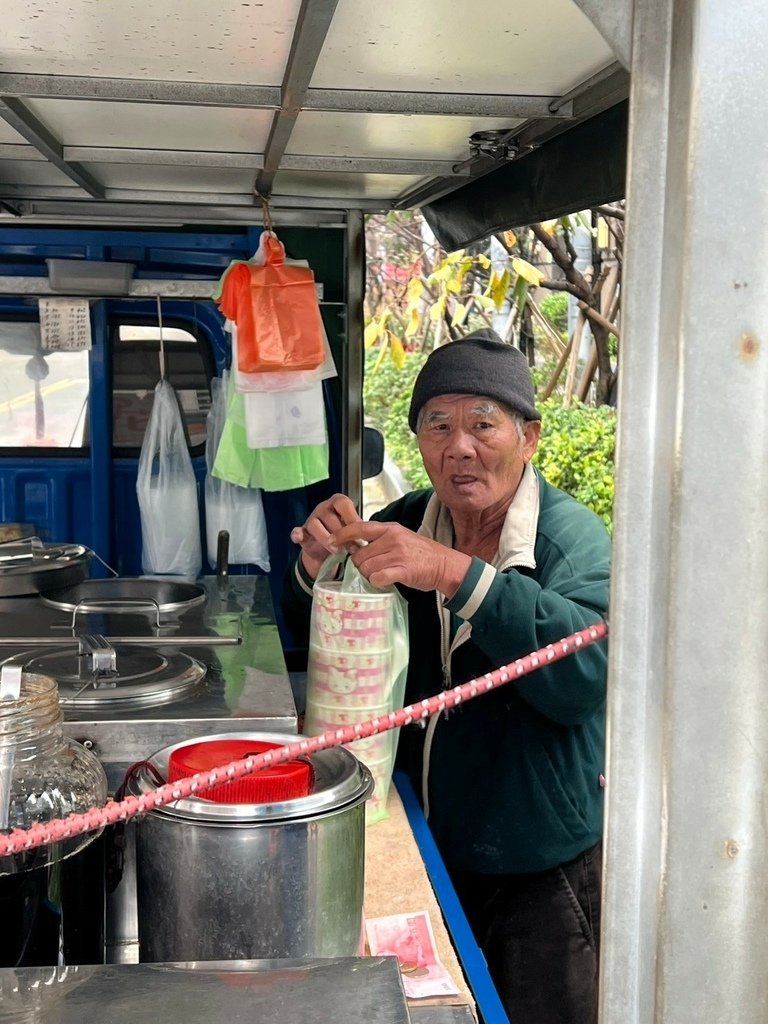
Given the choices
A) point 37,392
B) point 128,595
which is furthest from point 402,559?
point 37,392

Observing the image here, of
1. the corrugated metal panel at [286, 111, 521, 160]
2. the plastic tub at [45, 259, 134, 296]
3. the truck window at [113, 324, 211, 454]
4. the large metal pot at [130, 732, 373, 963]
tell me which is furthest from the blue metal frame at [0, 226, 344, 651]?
the large metal pot at [130, 732, 373, 963]

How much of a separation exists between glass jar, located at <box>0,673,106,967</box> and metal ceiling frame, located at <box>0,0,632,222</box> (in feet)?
3.52

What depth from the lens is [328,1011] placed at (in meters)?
1.08

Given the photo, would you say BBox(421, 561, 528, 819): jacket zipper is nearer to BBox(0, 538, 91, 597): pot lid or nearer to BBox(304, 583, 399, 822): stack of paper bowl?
BBox(304, 583, 399, 822): stack of paper bowl

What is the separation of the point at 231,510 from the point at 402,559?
6.29ft

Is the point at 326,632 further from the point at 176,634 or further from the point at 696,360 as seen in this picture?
the point at 696,360

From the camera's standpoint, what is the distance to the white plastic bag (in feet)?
13.3

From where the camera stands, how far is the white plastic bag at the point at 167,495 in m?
4.05

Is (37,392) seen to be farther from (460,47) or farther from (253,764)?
(253,764)

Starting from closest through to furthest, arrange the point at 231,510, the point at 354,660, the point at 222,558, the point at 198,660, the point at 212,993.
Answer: the point at 212,993 < the point at 354,660 < the point at 198,660 < the point at 222,558 < the point at 231,510

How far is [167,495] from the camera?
4059mm

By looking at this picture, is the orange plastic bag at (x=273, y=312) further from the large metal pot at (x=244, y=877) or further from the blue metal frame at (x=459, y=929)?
the large metal pot at (x=244, y=877)

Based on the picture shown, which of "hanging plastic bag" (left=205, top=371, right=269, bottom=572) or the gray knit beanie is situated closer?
the gray knit beanie

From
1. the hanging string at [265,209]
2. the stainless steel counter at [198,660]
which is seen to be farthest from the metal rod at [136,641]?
the hanging string at [265,209]
